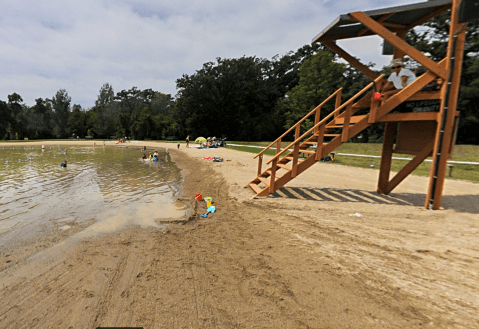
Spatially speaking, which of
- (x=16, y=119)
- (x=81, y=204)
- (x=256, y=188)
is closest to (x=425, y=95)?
(x=256, y=188)

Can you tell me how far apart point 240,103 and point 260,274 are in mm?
53785

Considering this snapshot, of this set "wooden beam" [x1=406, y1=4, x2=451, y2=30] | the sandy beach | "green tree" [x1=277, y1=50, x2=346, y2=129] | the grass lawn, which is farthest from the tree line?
the sandy beach

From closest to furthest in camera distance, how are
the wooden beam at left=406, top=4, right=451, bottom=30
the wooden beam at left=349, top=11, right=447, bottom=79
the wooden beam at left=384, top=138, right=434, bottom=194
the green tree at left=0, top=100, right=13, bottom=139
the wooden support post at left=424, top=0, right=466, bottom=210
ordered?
the wooden support post at left=424, top=0, right=466, bottom=210, the wooden beam at left=349, top=11, right=447, bottom=79, the wooden beam at left=406, top=4, right=451, bottom=30, the wooden beam at left=384, top=138, right=434, bottom=194, the green tree at left=0, top=100, right=13, bottom=139

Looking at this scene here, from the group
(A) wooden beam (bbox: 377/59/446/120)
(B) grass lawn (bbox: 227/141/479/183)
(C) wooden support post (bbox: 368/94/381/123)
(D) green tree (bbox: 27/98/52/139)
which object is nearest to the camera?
(A) wooden beam (bbox: 377/59/446/120)

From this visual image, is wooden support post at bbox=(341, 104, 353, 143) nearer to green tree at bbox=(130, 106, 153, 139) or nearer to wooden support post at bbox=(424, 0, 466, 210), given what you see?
wooden support post at bbox=(424, 0, 466, 210)

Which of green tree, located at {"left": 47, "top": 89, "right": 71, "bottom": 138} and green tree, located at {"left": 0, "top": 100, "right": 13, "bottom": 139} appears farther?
green tree, located at {"left": 47, "top": 89, "right": 71, "bottom": 138}

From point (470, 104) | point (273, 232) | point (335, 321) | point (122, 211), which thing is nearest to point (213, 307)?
point (335, 321)

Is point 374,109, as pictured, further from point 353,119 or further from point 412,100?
point 412,100

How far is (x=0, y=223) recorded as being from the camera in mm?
5836

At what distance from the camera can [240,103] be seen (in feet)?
179

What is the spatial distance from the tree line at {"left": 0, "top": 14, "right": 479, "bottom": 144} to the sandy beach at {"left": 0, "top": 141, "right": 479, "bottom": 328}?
2848 cm

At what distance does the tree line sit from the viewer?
25.6 meters

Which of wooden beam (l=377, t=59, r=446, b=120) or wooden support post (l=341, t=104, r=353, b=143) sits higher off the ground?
wooden beam (l=377, t=59, r=446, b=120)

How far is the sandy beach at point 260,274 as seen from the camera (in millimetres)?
2586
